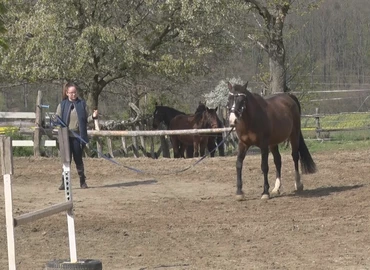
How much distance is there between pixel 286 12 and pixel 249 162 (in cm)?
1116

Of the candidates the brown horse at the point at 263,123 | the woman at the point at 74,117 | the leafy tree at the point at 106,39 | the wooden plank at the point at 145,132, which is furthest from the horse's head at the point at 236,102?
the leafy tree at the point at 106,39

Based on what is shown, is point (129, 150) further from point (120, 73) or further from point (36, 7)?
point (36, 7)

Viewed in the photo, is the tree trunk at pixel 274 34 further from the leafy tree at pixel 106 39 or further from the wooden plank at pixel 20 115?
the wooden plank at pixel 20 115

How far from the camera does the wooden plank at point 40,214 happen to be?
6.69 m

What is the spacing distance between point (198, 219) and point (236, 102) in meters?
2.23

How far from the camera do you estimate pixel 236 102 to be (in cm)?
1223

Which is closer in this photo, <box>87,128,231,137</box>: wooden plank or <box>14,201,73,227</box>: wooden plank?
<box>14,201,73,227</box>: wooden plank

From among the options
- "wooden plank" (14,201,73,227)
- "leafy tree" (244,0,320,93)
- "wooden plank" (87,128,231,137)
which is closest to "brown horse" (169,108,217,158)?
"wooden plank" (87,128,231,137)

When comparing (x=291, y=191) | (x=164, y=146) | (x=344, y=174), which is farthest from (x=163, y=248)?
(x=164, y=146)

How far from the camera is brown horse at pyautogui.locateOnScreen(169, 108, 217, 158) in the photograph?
21.2m

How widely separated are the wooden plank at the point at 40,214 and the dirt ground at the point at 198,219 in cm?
98

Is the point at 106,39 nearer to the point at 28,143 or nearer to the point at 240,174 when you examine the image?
the point at 28,143

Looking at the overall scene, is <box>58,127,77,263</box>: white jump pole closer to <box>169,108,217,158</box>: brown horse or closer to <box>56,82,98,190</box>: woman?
<box>56,82,98,190</box>: woman

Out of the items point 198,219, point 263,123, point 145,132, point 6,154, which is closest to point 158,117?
point 145,132
